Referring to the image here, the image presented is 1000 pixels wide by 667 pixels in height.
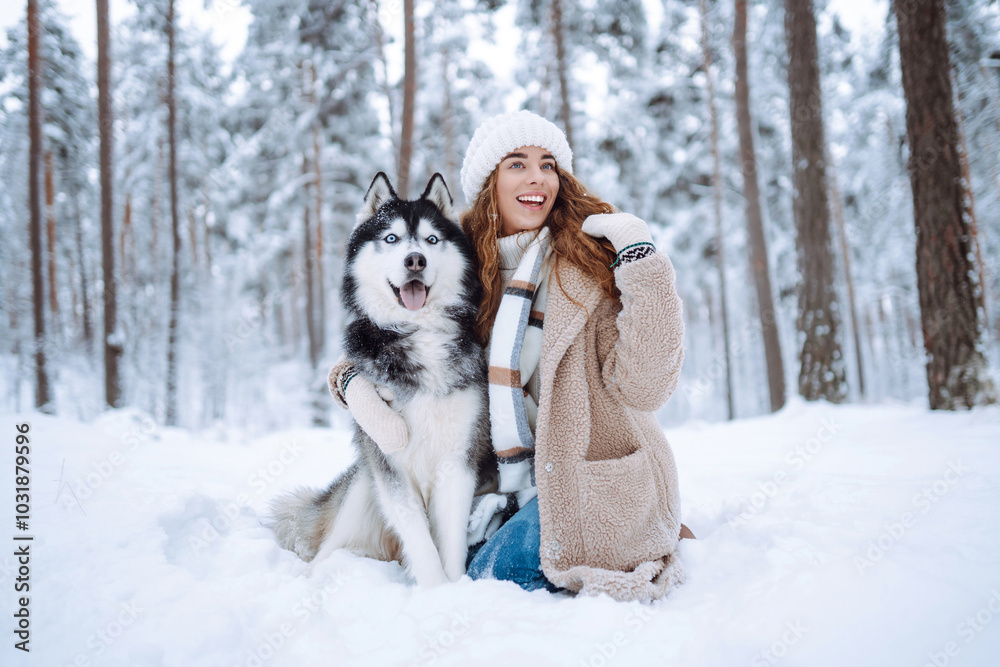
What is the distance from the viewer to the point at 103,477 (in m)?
2.55

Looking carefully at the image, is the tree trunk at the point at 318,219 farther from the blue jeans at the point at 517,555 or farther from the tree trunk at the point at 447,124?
the blue jeans at the point at 517,555

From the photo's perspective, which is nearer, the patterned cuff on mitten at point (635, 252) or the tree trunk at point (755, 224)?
the patterned cuff on mitten at point (635, 252)

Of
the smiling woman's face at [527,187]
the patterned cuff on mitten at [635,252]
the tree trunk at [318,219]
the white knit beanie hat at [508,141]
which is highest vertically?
the tree trunk at [318,219]

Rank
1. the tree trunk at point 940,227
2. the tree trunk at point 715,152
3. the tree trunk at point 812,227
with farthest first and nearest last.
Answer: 1. the tree trunk at point 715,152
2. the tree trunk at point 812,227
3. the tree trunk at point 940,227

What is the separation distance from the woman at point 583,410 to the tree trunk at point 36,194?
8689mm

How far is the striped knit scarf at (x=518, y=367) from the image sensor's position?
77.1 inches

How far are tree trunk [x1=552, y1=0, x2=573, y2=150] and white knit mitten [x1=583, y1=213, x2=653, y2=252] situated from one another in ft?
22.7

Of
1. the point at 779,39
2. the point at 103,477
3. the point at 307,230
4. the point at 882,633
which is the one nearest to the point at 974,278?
the point at 882,633

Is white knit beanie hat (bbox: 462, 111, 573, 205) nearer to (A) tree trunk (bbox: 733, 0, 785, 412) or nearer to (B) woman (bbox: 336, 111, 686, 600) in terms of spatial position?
(B) woman (bbox: 336, 111, 686, 600)

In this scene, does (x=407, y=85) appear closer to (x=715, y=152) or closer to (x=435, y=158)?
(x=435, y=158)

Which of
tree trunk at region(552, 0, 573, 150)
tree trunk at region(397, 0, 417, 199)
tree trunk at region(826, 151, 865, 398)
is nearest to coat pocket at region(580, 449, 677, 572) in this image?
tree trunk at region(397, 0, 417, 199)

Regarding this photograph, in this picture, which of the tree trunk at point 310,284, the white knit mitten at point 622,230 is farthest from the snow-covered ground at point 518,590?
the tree trunk at point 310,284

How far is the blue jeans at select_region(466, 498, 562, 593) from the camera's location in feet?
6.19

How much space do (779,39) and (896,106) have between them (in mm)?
5233
